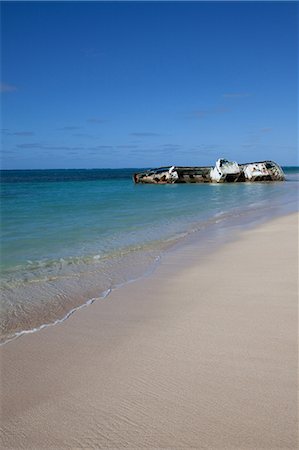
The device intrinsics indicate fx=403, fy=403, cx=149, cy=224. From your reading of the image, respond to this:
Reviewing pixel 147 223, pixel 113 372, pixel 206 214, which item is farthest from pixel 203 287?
pixel 206 214

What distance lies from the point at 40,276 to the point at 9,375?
356 cm

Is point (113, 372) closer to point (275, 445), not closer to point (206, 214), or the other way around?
point (275, 445)

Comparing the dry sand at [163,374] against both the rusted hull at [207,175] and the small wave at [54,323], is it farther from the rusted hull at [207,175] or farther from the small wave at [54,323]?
the rusted hull at [207,175]

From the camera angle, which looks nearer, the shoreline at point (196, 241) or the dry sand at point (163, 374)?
the dry sand at point (163, 374)

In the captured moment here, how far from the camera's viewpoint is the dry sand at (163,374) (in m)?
2.47

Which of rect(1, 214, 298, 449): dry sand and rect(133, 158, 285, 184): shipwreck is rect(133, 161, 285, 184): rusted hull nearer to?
rect(133, 158, 285, 184): shipwreck

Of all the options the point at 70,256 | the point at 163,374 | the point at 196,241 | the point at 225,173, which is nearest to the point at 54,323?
the point at 163,374

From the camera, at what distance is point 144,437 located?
244 centimetres

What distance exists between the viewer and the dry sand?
2.47m

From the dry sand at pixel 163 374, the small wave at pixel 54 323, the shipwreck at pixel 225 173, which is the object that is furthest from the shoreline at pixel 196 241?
the shipwreck at pixel 225 173

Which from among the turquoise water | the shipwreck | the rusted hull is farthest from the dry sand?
the rusted hull

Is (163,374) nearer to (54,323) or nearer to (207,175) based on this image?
(54,323)

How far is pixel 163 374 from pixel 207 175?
148 ft

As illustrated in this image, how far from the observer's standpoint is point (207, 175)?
47.2 m
